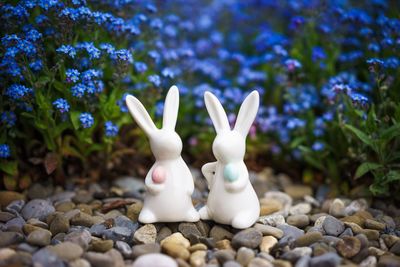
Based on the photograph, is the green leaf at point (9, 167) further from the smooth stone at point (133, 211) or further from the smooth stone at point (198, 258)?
the smooth stone at point (198, 258)

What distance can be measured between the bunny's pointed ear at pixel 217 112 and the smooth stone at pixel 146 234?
0.78m

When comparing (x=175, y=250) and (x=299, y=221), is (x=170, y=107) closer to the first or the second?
(x=175, y=250)

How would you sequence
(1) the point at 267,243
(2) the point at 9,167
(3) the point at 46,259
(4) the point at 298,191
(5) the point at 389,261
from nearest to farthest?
(3) the point at 46,259 → (5) the point at 389,261 → (1) the point at 267,243 → (2) the point at 9,167 → (4) the point at 298,191

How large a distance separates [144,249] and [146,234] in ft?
0.67

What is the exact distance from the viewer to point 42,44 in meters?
3.65

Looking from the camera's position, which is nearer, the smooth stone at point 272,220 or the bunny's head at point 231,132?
the bunny's head at point 231,132

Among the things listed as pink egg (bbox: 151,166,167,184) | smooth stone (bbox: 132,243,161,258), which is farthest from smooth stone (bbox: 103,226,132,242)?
pink egg (bbox: 151,166,167,184)

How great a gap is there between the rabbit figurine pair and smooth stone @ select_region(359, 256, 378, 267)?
2.32 ft

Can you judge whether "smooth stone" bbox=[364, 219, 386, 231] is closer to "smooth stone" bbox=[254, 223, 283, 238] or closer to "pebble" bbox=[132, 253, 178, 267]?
"smooth stone" bbox=[254, 223, 283, 238]

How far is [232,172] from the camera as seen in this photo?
2.96 m

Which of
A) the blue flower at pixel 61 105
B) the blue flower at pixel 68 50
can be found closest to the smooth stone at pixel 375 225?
the blue flower at pixel 61 105

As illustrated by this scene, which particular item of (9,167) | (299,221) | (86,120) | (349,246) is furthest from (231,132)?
(9,167)

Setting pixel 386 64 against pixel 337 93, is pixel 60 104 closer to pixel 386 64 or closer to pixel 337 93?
pixel 337 93

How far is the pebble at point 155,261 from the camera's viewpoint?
2.67 m
